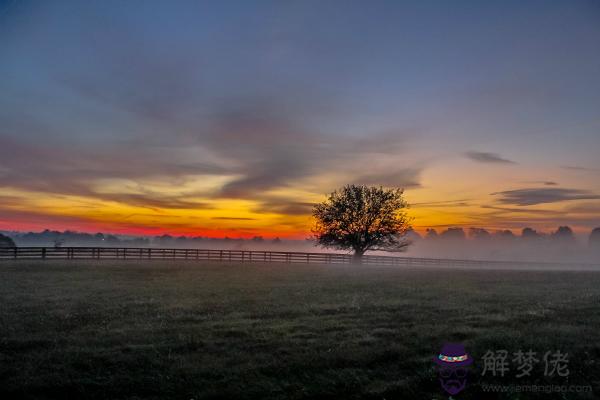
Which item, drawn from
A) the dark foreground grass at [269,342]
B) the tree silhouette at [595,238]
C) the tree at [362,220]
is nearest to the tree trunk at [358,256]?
the tree at [362,220]

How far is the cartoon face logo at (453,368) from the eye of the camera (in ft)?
25.3

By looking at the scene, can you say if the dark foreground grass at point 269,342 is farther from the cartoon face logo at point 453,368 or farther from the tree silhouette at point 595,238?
the tree silhouette at point 595,238

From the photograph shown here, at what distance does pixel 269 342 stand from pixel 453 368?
15.4ft

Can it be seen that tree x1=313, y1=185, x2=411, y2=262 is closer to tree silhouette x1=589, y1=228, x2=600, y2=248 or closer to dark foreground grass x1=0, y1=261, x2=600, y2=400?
dark foreground grass x1=0, y1=261, x2=600, y2=400

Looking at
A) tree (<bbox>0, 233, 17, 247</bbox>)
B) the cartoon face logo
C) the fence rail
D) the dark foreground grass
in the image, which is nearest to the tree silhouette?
the fence rail

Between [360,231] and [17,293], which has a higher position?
[360,231]

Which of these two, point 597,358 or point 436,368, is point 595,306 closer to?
point 597,358

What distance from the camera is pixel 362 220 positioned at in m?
51.9

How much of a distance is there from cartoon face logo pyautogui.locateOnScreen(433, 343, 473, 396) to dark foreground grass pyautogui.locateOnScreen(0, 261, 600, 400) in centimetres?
18

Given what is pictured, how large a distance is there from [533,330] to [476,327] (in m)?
1.50

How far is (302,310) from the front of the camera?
1555cm

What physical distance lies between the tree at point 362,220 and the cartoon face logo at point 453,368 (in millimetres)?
43550

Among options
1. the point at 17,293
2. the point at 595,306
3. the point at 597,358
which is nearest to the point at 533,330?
the point at 597,358

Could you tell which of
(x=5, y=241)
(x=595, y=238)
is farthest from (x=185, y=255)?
(x=595, y=238)
